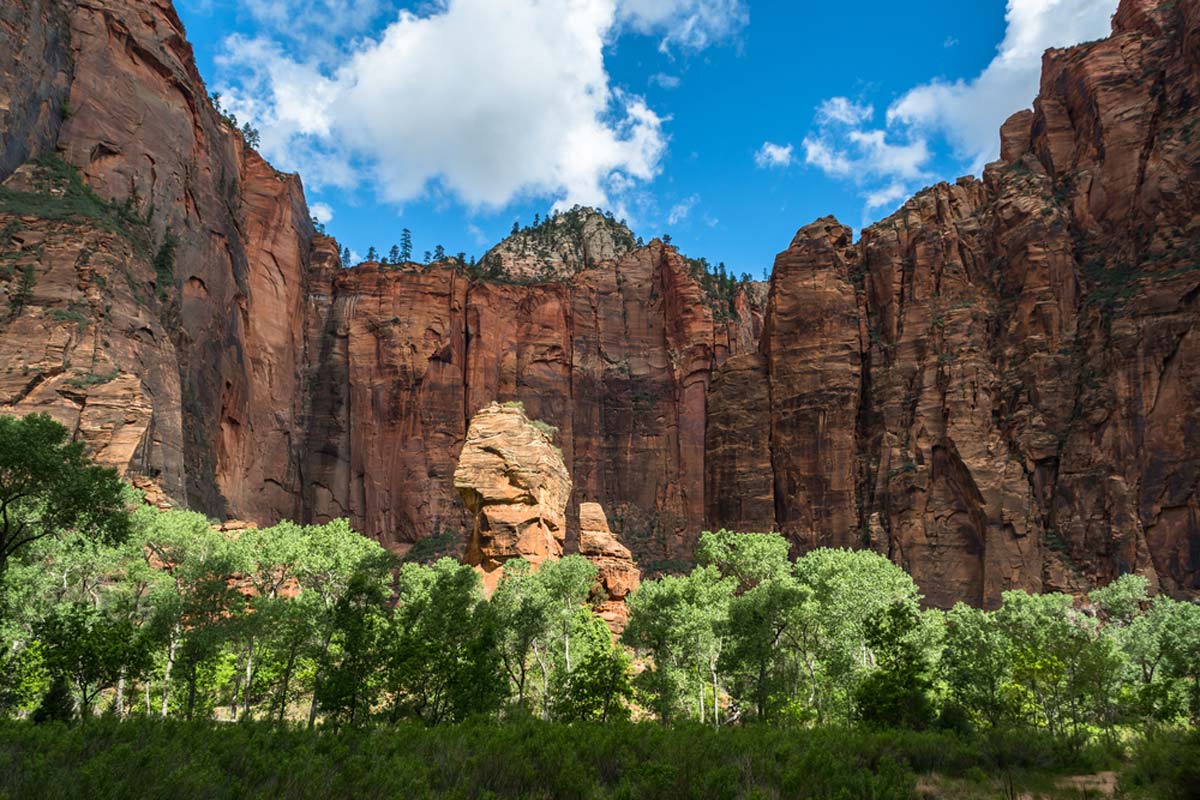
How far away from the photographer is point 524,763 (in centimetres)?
1313

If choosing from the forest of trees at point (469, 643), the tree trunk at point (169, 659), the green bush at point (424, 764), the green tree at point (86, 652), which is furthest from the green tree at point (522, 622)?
the green bush at point (424, 764)

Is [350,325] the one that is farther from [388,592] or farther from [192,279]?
[388,592]

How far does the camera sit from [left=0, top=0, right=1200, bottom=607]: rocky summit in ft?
152

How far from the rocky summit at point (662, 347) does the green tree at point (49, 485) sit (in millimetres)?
20717

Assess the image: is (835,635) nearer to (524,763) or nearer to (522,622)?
(522,622)

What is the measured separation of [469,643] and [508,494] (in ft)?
55.8

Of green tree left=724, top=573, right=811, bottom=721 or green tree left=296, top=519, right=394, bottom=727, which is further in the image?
green tree left=296, top=519, right=394, bottom=727

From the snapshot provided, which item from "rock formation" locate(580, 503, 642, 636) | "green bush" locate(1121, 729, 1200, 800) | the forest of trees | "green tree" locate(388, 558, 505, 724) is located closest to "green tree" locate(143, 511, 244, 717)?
the forest of trees

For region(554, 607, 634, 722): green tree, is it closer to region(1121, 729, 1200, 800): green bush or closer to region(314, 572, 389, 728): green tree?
region(314, 572, 389, 728): green tree

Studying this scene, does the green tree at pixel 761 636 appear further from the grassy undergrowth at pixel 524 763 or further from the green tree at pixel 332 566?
the green tree at pixel 332 566

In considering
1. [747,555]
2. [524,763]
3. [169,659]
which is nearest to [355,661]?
[169,659]

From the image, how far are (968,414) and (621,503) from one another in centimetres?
4071

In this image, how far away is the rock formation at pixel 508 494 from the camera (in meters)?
41.4

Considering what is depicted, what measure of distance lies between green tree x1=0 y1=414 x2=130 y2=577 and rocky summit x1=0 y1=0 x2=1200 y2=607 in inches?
816
